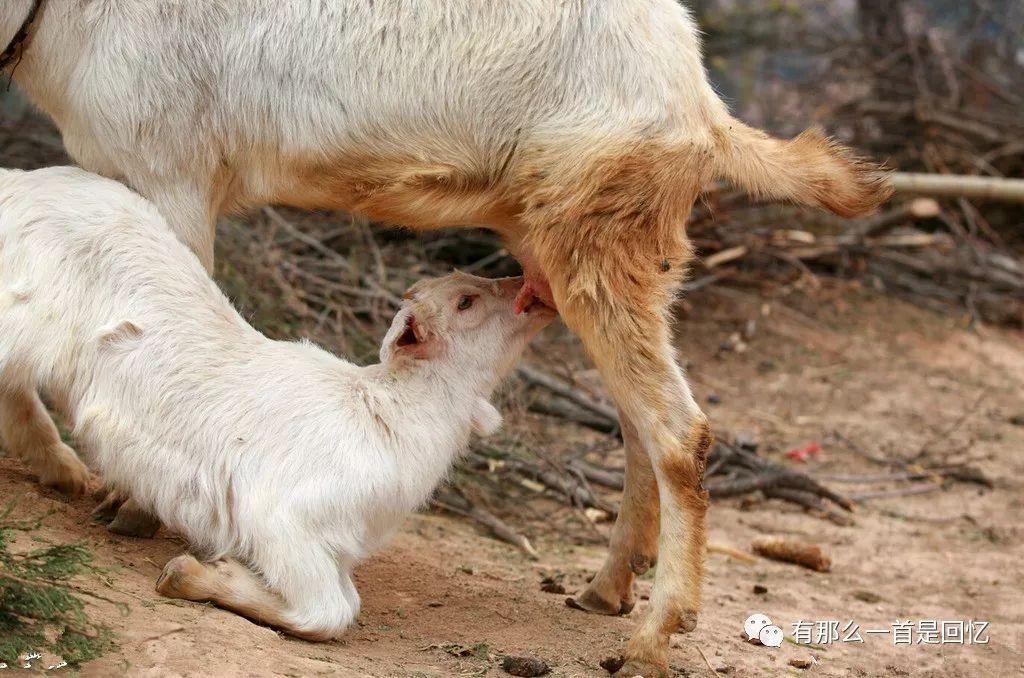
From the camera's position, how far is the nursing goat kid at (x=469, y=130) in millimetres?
4262

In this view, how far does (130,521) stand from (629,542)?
6.17 ft

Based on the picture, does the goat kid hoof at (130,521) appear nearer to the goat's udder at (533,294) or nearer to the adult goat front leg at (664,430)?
the goat's udder at (533,294)

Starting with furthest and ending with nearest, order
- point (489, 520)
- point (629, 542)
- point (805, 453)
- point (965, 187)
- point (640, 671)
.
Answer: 1. point (965, 187)
2. point (805, 453)
3. point (489, 520)
4. point (629, 542)
5. point (640, 671)

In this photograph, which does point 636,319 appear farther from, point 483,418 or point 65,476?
point 65,476

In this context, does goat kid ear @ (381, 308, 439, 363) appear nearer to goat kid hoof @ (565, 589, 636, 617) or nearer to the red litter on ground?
goat kid hoof @ (565, 589, 636, 617)

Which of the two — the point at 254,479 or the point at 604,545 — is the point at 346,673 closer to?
the point at 254,479

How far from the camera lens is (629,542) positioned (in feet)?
15.9

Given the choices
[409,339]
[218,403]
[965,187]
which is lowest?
[218,403]

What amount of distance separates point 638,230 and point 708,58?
8810 mm

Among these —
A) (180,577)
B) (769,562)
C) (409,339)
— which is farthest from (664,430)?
(769,562)

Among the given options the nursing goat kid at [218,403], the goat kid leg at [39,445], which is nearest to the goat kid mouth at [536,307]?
the nursing goat kid at [218,403]

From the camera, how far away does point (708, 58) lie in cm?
1262

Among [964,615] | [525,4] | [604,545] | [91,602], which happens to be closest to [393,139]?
[525,4]

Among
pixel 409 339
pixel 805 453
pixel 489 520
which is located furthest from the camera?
pixel 805 453
